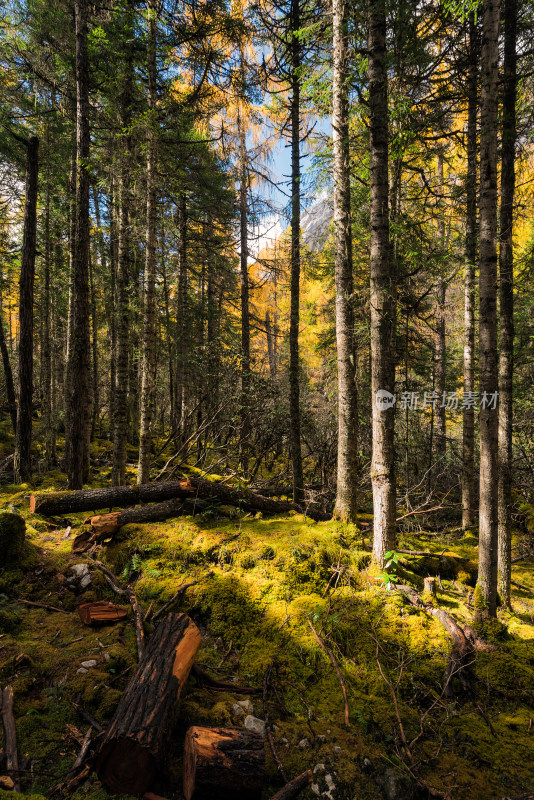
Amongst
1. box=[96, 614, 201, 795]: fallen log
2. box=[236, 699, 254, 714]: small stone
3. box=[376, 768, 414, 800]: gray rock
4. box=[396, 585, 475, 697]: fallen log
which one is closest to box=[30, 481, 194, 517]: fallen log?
box=[96, 614, 201, 795]: fallen log

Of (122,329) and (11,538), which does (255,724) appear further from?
(122,329)

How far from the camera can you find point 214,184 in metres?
13.0

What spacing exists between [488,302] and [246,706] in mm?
5631

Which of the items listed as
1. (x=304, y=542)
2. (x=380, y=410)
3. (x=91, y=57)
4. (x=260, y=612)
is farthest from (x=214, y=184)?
(x=260, y=612)

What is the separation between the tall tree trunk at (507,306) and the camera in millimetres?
6016

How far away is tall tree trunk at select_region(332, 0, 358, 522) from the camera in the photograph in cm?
578

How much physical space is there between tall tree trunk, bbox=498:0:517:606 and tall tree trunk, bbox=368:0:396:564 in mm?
2528

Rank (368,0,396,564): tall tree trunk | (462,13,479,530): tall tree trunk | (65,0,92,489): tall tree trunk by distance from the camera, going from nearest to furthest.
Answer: (368,0,396,564): tall tree trunk < (65,0,92,489): tall tree trunk < (462,13,479,530): tall tree trunk

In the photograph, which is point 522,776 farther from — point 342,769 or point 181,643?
point 181,643

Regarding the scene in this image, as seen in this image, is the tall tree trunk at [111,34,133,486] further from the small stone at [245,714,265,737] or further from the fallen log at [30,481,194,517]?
the small stone at [245,714,265,737]

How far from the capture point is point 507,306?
6.33 metres

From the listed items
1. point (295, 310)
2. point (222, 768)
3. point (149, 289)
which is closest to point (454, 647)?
point (222, 768)

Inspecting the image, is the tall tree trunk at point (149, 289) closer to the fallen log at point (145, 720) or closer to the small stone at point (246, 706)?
the fallen log at point (145, 720)

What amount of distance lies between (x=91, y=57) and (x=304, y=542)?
11.3m
